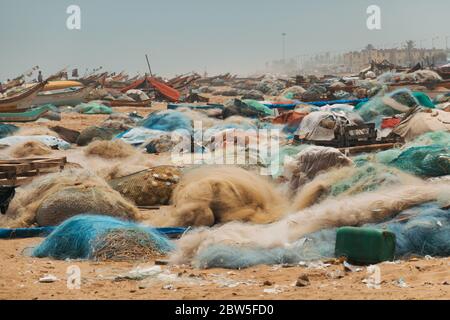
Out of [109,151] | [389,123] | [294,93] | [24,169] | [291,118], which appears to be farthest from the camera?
[294,93]

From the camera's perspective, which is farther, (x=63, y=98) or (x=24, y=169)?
(x=63, y=98)

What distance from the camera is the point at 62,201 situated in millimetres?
7469

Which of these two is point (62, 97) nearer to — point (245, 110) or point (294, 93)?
point (294, 93)

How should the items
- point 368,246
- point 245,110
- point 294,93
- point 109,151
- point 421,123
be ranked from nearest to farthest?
point 368,246 → point 421,123 → point 109,151 → point 245,110 → point 294,93

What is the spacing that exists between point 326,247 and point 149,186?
10.7 feet

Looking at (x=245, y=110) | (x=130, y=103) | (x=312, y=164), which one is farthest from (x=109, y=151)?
(x=130, y=103)

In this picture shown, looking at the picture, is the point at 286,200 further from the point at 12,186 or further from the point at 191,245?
the point at 12,186

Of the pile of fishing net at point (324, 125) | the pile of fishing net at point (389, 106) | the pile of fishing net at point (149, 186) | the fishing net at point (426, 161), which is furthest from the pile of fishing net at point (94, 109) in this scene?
the fishing net at point (426, 161)

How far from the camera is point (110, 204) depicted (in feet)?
24.8

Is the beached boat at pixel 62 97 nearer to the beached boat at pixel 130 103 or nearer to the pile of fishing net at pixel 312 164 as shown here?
the beached boat at pixel 130 103

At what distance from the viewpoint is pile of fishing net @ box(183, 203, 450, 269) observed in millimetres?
5914

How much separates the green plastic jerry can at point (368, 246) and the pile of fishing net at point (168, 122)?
9168 mm

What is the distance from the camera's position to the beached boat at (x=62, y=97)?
94.7 ft
